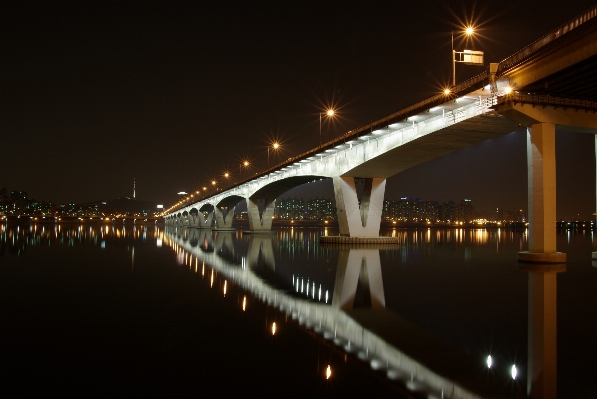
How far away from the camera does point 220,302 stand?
1216 centimetres

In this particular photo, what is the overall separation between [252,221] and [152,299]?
209 ft

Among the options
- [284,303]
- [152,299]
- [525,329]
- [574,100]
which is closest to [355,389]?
[525,329]

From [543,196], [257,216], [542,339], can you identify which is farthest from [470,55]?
[257,216]

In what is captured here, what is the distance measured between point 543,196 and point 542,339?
17649mm

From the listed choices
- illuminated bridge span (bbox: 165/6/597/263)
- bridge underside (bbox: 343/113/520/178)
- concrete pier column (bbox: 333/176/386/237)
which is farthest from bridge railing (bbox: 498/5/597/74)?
concrete pier column (bbox: 333/176/386/237)

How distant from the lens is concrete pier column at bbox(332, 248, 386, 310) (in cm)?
1257

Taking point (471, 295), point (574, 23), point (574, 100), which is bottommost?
point (471, 295)

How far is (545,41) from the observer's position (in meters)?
21.2

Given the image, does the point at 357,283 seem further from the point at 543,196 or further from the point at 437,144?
the point at 437,144

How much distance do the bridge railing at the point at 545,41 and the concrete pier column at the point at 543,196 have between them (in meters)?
3.48

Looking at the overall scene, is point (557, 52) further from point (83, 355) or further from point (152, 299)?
point (83, 355)

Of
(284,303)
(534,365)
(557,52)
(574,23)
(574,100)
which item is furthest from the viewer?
(574,100)

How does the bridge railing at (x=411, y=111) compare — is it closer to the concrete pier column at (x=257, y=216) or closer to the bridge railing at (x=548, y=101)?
the bridge railing at (x=548, y=101)

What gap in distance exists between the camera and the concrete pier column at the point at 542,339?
243 inches
